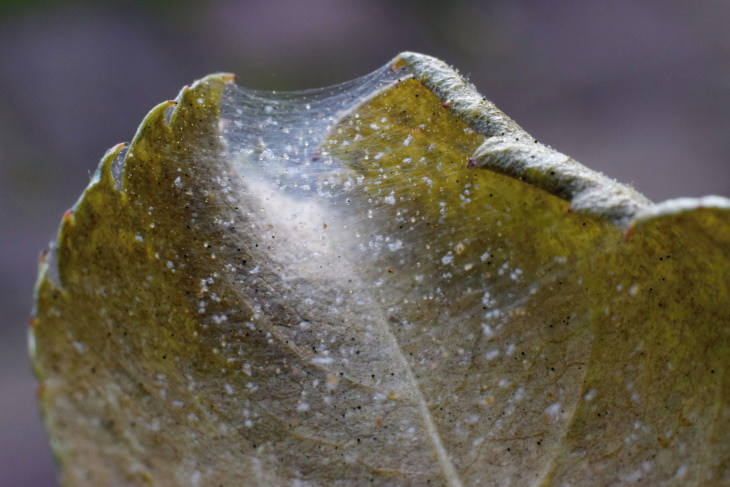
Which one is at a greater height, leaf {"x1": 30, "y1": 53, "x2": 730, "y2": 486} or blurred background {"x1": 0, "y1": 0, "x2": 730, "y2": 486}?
blurred background {"x1": 0, "y1": 0, "x2": 730, "y2": 486}

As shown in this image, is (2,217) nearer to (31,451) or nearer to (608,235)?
(31,451)

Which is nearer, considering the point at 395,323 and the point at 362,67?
the point at 395,323

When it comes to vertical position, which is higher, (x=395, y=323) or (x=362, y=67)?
(x=362, y=67)

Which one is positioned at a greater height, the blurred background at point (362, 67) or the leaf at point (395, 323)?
the blurred background at point (362, 67)

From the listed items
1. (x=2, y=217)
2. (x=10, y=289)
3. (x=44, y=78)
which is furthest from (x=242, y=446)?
(x=44, y=78)

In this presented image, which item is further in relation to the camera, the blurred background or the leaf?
the blurred background
